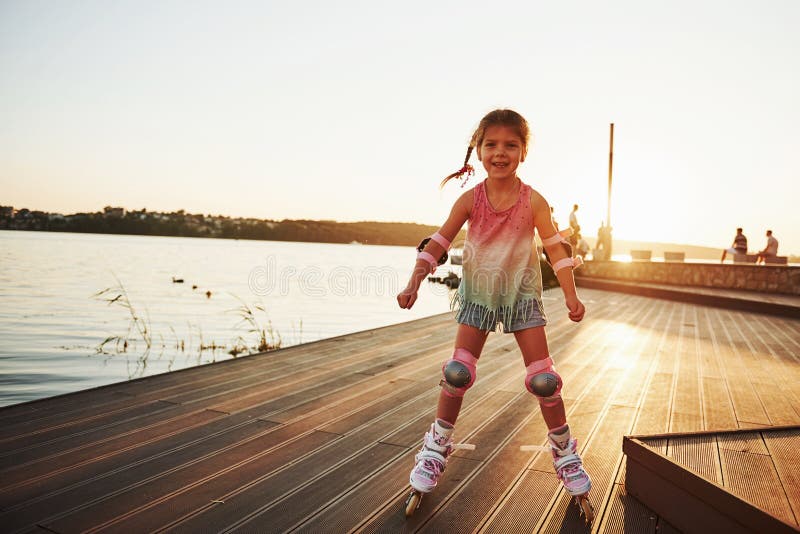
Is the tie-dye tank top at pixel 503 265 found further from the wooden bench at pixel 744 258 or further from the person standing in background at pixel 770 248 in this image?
the wooden bench at pixel 744 258

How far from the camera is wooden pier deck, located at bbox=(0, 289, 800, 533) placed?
222 cm

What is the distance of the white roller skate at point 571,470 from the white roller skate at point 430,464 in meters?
0.47

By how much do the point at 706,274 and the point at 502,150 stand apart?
641 inches

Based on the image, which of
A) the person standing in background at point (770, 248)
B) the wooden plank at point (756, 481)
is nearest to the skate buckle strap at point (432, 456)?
the wooden plank at point (756, 481)

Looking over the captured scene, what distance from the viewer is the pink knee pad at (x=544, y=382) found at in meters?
2.24

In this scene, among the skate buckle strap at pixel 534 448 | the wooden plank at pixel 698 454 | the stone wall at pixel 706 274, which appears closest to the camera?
the wooden plank at pixel 698 454

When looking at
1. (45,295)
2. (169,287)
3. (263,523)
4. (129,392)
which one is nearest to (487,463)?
(263,523)

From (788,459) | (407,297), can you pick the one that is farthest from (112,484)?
(788,459)

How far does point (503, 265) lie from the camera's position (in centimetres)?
242

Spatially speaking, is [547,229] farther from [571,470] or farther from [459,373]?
[571,470]

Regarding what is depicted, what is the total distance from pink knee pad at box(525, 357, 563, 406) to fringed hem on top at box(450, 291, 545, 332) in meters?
0.21

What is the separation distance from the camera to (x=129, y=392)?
13.6 ft

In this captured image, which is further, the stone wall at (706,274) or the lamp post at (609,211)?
the lamp post at (609,211)

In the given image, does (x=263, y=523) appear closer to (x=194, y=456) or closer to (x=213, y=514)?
(x=213, y=514)
